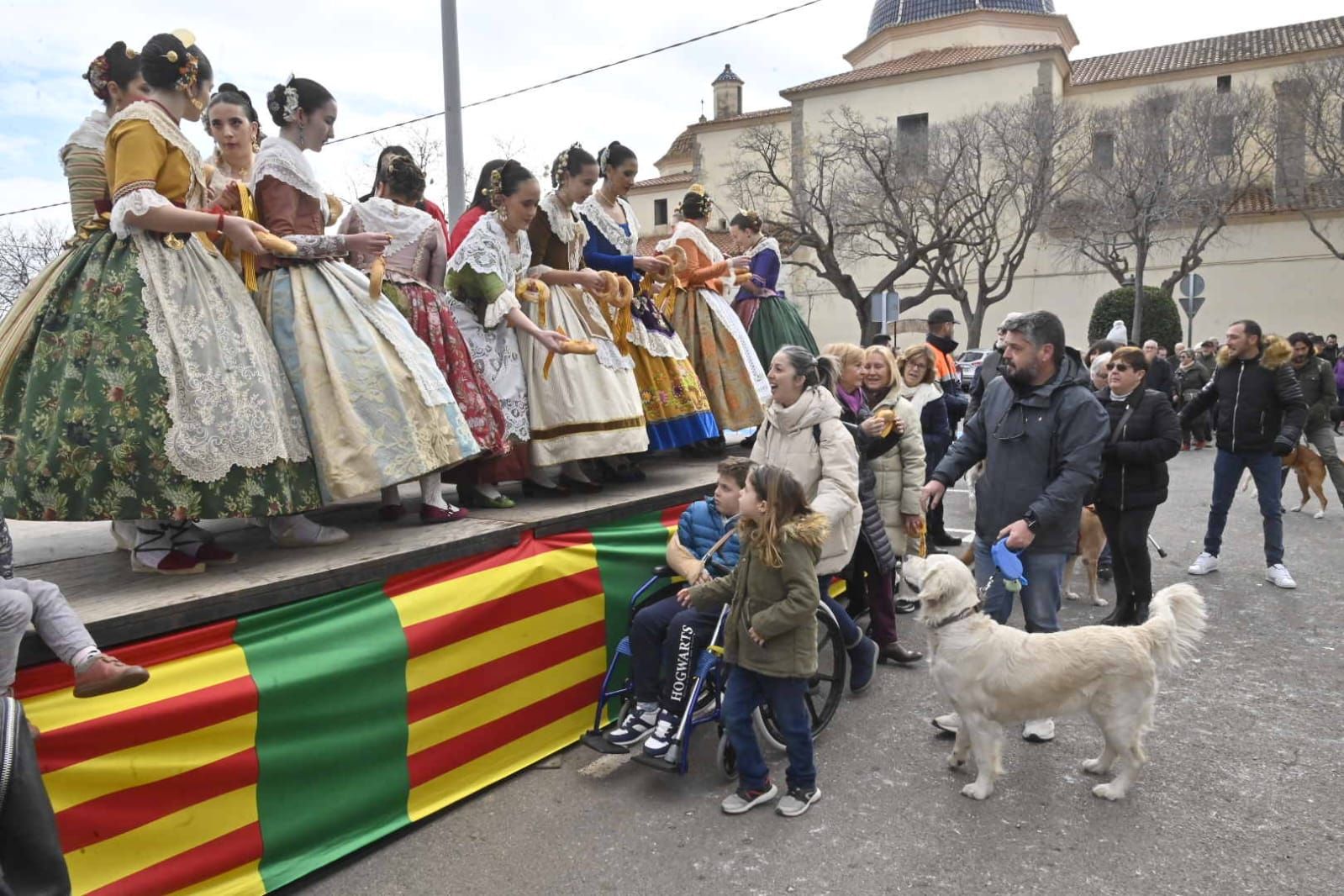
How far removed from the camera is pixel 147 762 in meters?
2.56

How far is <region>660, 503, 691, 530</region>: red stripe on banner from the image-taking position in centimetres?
459

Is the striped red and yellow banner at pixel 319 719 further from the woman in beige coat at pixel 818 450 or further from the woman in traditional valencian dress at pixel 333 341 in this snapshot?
the woman in beige coat at pixel 818 450

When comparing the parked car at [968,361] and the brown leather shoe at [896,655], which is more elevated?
the parked car at [968,361]

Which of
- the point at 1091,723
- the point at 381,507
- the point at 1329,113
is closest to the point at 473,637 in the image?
the point at 381,507

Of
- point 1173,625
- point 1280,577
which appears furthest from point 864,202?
point 1173,625

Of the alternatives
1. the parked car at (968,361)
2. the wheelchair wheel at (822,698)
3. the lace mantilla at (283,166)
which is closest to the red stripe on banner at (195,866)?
the wheelchair wheel at (822,698)

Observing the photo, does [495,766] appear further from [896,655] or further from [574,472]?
[896,655]

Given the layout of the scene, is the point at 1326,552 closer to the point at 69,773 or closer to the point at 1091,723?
the point at 1091,723

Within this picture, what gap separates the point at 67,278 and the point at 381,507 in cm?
154

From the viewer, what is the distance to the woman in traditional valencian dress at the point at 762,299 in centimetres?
654

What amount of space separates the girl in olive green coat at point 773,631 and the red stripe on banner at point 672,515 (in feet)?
3.72

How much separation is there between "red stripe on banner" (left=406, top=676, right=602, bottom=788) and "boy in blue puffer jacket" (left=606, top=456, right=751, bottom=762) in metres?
0.23

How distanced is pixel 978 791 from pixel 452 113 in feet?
21.7

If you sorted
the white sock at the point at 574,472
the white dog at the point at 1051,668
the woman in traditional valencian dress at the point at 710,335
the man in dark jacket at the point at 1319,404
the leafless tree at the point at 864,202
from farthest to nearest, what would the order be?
1. the leafless tree at the point at 864,202
2. the man in dark jacket at the point at 1319,404
3. the woman in traditional valencian dress at the point at 710,335
4. the white sock at the point at 574,472
5. the white dog at the point at 1051,668
